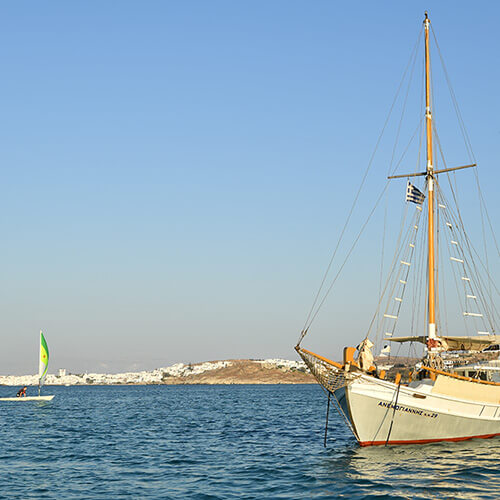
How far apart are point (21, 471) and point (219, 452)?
10320mm

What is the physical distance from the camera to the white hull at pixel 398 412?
32.1 meters

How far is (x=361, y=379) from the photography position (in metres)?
32.2

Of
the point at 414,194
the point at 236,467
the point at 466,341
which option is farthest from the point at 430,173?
the point at 236,467

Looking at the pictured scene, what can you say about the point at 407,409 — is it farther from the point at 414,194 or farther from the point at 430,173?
the point at 430,173

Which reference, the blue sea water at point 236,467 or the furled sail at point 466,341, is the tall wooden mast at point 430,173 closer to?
the furled sail at point 466,341

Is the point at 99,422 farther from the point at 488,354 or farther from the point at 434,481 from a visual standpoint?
the point at 434,481

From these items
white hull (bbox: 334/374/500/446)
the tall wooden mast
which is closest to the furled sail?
the tall wooden mast

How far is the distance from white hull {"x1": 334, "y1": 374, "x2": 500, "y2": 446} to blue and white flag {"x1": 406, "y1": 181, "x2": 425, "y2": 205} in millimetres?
13669

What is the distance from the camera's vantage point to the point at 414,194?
140 feet

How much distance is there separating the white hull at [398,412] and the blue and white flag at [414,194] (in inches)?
538

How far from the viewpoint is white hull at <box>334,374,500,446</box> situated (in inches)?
1265

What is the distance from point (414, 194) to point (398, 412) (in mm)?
16272

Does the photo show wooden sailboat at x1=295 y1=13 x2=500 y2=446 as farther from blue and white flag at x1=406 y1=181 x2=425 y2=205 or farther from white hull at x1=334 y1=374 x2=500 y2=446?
blue and white flag at x1=406 y1=181 x2=425 y2=205

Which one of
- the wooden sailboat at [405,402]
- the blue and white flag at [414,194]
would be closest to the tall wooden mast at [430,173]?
the blue and white flag at [414,194]
